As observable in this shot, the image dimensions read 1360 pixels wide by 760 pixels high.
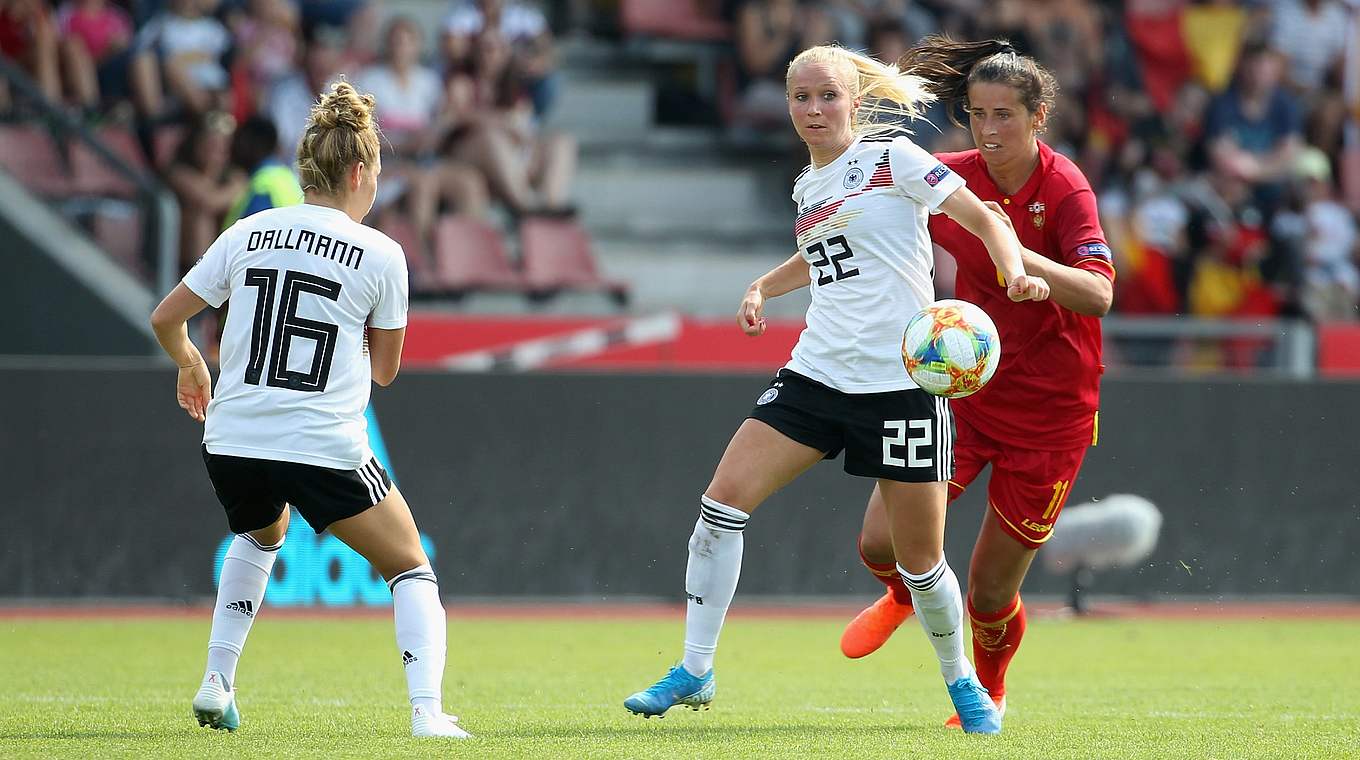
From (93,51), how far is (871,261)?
32.5 feet

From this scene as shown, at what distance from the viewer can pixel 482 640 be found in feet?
29.9

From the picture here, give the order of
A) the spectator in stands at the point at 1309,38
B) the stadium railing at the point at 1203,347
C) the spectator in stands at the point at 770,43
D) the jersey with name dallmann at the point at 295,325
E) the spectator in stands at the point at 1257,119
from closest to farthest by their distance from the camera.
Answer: the jersey with name dallmann at the point at 295,325 < the stadium railing at the point at 1203,347 < the spectator in stands at the point at 770,43 < the spectator in stands at the point at 1257,119 < the spectator in stands at the point at 1309,38

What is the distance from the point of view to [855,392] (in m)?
5.63

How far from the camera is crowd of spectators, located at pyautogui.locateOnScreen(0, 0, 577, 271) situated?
13.3 metres

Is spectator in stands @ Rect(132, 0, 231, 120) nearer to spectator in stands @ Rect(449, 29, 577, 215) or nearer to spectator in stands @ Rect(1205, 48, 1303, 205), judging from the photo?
spectator in stands @ Rect(449, 29, 577, 215)

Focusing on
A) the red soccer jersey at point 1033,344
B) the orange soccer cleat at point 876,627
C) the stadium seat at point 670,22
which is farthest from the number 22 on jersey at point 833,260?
the stadium seat at point 670,22

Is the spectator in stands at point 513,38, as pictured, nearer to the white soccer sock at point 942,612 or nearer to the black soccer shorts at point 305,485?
the white soccer sock at point 942,612

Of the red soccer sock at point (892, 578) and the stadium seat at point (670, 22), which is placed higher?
the stadium seat at point (670, 22)

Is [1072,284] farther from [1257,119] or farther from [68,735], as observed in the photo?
[1257,119]

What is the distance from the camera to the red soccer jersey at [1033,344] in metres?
5.99

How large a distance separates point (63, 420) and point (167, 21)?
4.84 m

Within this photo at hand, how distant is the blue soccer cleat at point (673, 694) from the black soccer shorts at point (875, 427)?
0.86m

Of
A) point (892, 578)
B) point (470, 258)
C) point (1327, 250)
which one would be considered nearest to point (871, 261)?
point (892, 578)

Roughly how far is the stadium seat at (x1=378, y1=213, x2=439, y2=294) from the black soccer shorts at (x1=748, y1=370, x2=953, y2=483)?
7898 millimetres
